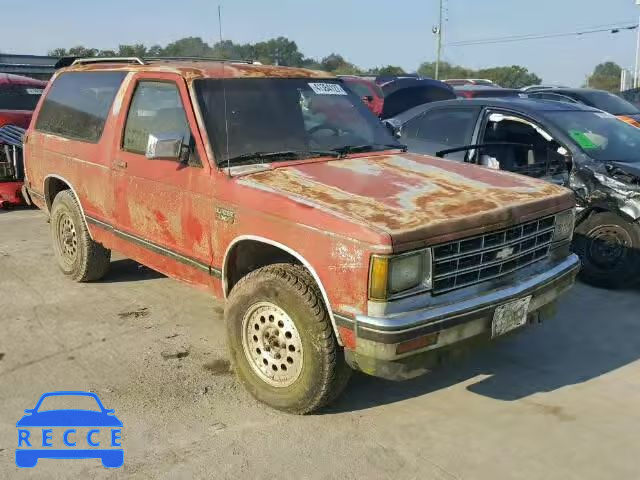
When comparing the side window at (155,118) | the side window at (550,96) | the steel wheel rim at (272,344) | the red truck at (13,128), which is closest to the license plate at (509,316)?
the steel wheel rim at (272,344)

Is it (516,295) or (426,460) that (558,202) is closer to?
(516,295)

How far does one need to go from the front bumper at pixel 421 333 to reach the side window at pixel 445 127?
3.25 metres

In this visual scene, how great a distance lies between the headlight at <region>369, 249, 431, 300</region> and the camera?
2.99 meters

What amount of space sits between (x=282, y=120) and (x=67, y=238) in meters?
2.68

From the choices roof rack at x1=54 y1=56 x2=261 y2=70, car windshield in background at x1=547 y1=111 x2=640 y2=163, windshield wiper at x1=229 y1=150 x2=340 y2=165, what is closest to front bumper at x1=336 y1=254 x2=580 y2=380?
windshield wiper at x1=229 y1=150 x2=340 y2=165

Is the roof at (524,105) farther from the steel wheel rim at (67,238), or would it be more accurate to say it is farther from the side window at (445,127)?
the steel wheel rim at (67,238)

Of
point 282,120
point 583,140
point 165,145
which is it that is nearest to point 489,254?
point 282,120

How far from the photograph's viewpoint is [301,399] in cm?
351

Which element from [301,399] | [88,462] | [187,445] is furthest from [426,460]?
[88,462]

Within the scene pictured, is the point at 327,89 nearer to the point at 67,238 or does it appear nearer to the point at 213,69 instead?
the point at 213,69

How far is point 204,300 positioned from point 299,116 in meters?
1.87

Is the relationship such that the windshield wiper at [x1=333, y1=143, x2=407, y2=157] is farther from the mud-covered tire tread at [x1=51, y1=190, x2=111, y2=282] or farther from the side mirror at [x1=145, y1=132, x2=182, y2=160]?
the mud-covered tire tread at [x1=51, y1=190, x2=111, y2=282]

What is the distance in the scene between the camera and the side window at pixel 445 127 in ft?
21.4

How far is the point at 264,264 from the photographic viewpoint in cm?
396
